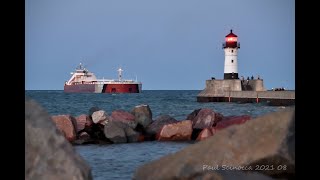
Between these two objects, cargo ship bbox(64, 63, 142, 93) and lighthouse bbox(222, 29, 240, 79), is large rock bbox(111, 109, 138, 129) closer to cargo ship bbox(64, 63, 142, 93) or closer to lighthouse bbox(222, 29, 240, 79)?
lighthouse bbox(222, 29, 240, 79)

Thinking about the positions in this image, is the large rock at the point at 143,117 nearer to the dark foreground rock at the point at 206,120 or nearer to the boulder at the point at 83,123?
the dark foreground rock at the point at 206,120

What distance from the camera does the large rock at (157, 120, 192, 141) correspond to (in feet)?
60.5

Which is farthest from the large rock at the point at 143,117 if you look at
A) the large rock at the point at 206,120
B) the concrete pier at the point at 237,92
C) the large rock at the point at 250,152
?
the concrete pier at the point at 237,92

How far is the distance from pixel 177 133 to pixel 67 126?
12.8ft

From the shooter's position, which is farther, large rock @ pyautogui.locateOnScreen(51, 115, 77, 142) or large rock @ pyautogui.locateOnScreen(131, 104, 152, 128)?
large rock @ pyautogui.locateOnScreen(131, 104, 152, 128)

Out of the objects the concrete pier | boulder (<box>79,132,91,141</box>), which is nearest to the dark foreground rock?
boulder (<box>79,132,91,141</box>)

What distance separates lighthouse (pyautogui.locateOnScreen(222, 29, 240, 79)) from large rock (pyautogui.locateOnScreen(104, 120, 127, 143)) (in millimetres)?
41178

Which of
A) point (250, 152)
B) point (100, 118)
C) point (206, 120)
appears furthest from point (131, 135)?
point (250, 152)

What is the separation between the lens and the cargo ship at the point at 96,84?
10781 centimetres

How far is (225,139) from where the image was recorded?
5.79 m

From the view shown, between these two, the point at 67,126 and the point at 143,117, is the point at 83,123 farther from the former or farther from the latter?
the point at 143,117
